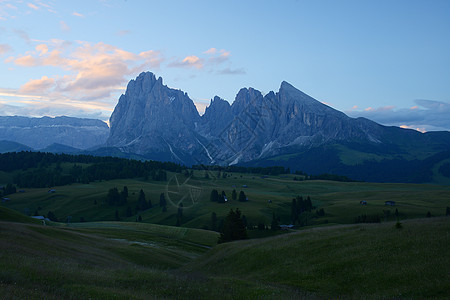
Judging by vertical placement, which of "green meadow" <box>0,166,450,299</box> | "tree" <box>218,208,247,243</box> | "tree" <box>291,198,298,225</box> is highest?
"green meadow" <box>0,166,450,299</box>

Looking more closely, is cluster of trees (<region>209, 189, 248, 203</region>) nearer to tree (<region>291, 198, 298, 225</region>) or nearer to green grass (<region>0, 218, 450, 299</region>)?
tree (<region>291, 198, 298, 225</region>)

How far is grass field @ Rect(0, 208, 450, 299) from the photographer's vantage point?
821 inches

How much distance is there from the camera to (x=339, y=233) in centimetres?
4125

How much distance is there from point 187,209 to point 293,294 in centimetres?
16433

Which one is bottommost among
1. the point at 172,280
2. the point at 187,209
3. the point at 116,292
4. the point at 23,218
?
the point at 187,209

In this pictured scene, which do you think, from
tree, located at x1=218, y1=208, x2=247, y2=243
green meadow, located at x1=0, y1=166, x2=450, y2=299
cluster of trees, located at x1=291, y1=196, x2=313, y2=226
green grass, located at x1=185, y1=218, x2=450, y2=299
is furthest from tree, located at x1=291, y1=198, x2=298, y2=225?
green grass, located at x1=185, y1=218, x2=450, y2=299

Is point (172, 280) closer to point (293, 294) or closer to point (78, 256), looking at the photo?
Result: point (293, 294)

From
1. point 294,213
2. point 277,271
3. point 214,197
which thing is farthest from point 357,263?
point 214,197

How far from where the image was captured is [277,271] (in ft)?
109

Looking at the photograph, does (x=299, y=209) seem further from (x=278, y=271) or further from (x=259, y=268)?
(x=278, y=271)

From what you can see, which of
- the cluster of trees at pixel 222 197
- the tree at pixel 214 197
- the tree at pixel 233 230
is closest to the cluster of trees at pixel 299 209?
the cluster of trees at pixel 222 197

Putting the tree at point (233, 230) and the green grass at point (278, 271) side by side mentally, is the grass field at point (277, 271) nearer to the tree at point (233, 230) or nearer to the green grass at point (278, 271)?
the green grass at point (278, 271)

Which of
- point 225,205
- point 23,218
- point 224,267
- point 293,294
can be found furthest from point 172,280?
point 225,205

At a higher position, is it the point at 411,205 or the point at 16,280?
the point at 16,280
